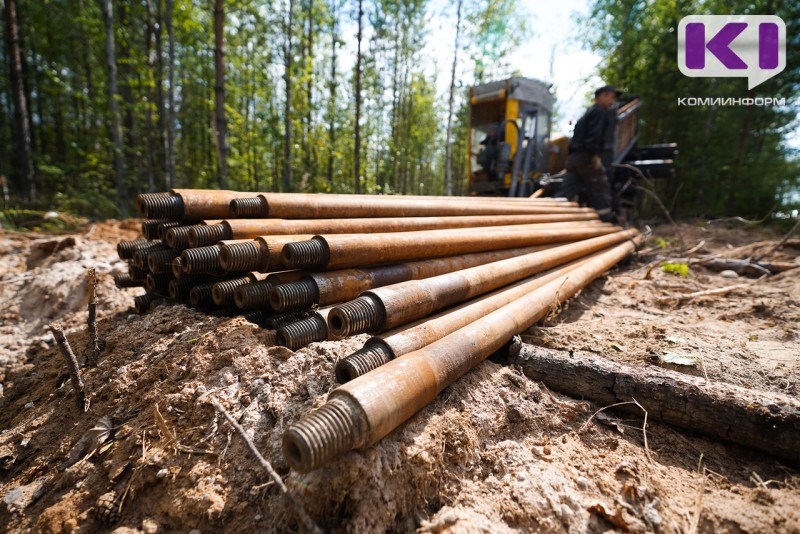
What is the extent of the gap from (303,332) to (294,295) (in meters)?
0.23

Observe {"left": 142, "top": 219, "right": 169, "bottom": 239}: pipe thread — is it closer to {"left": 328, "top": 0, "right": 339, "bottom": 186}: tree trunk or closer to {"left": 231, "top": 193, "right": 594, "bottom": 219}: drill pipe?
{"left": 231, "top": 193, "right": 594, "bottom": 219}: drill pipe

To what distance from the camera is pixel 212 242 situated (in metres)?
2.44

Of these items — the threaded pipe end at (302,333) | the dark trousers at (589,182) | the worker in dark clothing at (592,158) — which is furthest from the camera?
the dark trousers at (589,182)

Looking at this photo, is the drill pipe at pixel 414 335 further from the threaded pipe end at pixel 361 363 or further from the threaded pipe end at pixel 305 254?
the threaded pipe end at pixel 305 254

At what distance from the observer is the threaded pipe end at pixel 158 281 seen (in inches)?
110

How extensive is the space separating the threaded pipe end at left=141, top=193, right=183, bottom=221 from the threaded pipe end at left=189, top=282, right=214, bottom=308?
1.72 feet

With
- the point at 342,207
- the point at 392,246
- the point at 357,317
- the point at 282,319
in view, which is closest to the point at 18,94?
the point at 342,207

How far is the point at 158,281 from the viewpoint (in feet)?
9.23

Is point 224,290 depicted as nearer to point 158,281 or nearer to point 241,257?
point 241,257

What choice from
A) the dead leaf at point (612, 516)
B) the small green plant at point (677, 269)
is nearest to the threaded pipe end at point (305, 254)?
the dead leaf at point (612, 516)

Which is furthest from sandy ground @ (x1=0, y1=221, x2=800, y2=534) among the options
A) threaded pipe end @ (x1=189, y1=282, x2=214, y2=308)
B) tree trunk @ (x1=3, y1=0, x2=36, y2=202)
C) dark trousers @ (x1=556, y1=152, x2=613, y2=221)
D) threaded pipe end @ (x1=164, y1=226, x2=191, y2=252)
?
tree trunk @ (x1=3, y1=0, x2=36, y2=202)

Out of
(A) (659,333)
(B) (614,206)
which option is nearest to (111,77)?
(A) (659,333)

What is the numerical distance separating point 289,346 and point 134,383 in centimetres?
91

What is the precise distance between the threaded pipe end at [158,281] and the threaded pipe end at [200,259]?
0.64 metres
